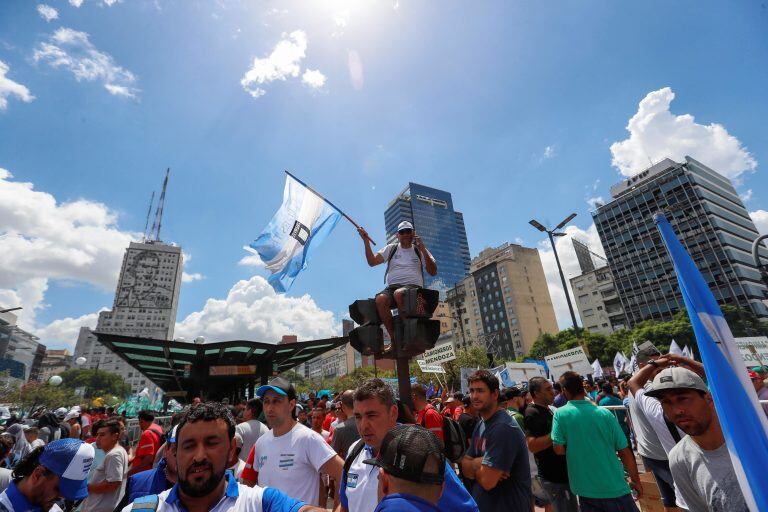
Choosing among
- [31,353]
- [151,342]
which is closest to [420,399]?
[151,342]

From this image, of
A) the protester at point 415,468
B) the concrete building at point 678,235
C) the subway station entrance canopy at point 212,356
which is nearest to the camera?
the protester at point 415,468

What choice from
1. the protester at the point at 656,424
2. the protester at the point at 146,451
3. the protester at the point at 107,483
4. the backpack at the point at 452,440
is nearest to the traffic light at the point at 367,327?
the backpack at the point at 452,440

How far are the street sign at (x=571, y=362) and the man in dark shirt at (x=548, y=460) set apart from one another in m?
10.6

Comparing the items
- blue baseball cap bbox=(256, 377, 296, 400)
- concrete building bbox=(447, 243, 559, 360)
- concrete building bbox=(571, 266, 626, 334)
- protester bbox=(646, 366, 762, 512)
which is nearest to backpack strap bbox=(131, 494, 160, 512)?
blue baseball cap bbox=(256, 377, 296, 400)

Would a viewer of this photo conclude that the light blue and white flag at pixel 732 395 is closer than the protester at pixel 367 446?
Yes

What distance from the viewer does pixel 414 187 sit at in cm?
17162

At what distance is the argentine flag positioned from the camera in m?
6.17

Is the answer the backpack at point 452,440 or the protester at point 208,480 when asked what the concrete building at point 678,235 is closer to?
the backpack at point 452,440

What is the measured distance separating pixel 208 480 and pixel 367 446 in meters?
1.17

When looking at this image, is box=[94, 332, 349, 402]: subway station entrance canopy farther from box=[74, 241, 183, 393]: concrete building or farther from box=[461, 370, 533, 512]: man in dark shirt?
box=[74, 241, 183, 393]: concrete building

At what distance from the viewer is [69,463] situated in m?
2.71

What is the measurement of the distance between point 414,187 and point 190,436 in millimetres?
173421

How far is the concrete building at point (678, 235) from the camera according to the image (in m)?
67.2

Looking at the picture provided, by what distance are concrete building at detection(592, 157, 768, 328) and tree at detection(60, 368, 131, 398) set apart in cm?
11437
